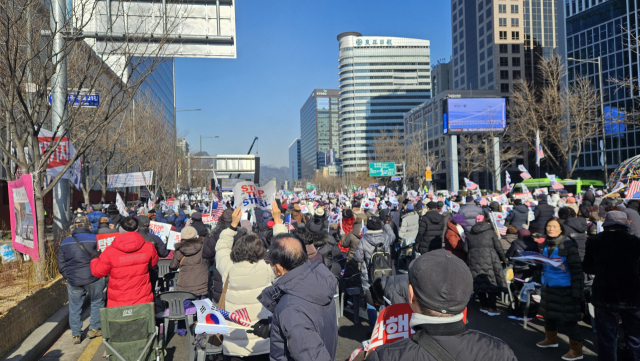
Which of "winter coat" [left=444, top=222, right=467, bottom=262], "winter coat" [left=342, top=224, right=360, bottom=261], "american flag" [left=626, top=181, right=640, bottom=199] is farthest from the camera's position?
"american flag" [left=626, top=181, right=640, bottom=199]

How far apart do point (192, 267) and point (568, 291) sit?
476 centimetres

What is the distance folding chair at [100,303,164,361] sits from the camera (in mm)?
4805

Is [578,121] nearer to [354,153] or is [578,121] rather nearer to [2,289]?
[2,289]

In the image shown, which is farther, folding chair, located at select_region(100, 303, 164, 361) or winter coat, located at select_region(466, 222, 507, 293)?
winter coat, located at select_region(466, 222, 507, 293)

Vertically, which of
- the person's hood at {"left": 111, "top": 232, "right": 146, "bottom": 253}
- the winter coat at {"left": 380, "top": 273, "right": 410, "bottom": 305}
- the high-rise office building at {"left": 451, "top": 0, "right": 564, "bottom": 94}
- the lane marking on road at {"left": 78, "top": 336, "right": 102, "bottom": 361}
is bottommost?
the lane marking on road at {"left": 78, "top": 336, "right": 102, "bottom": 361}

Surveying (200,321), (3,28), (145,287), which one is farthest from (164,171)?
(200,321)

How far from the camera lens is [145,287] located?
5535mm

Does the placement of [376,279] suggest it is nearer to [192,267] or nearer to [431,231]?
[192,267]

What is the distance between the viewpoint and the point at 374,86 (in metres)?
158

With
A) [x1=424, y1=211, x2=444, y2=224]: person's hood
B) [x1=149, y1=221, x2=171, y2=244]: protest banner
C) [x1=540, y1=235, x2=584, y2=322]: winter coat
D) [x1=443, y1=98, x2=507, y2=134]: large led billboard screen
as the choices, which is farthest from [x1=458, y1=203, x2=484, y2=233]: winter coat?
[x1=443, y1=98, x2=507, y2=134]: large led billboard screen

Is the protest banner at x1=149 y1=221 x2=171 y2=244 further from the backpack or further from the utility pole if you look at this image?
the backpack

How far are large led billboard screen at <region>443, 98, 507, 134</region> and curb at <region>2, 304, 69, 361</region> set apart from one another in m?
42.1

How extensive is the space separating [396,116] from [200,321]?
15762 cm

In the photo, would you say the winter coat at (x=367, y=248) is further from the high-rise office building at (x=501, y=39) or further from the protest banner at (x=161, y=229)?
the high-rise office building at (x=501, y=39)
